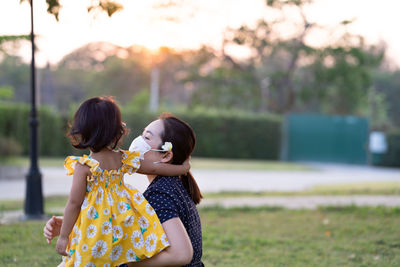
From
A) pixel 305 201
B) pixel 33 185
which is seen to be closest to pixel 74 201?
pixel 33 185

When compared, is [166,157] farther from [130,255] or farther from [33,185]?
[33,185]

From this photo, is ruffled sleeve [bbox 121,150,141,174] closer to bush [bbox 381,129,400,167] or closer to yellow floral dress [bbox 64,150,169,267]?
yellow floral dress [bbox 64,150,169,267]

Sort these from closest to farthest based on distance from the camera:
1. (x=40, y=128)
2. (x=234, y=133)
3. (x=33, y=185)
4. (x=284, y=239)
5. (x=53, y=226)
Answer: (x=53, y=226)
(x=284, y=239)
(x=33, y=185)
(x=40, y=128)
(x=234, y=133)

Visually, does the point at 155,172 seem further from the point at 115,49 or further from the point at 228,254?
the point at 115,49

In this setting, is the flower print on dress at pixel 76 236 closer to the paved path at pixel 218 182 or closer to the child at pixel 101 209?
the child at pixel 101 209

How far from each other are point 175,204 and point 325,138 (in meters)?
21.4

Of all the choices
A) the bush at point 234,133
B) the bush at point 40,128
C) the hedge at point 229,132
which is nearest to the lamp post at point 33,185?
the bush at point 40,128

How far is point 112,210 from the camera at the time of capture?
2.40m

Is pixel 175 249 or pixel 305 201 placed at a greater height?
pixel 175 249

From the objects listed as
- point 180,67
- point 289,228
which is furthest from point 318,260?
point 180,67

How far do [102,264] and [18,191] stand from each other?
9.53 metres

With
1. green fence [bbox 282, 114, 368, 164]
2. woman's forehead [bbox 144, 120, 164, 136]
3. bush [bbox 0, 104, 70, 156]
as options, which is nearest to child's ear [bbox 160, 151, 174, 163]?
woman's forehead [bbox 144, 120, 164, 136]

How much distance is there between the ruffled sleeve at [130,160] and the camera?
2.54 m

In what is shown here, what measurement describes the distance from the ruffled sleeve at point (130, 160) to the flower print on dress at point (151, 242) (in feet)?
1.17
